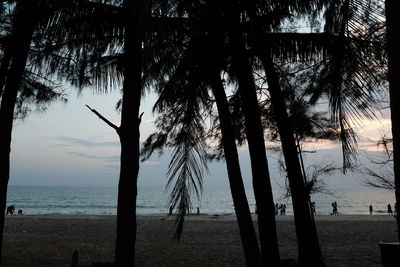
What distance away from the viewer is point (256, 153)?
241 inches

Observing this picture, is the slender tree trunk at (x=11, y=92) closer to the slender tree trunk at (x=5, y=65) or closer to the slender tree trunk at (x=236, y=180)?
the slender tree trunk at (x=5, y=65)

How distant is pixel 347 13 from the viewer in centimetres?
383

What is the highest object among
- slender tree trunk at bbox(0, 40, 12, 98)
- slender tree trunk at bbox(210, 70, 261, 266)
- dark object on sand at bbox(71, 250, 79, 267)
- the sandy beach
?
slender tree trunk at bbox(0, 40, 12, 98)

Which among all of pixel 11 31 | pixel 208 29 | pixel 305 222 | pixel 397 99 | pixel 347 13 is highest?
pixel 11 31

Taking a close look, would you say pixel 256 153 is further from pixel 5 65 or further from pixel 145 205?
pixel 145 205

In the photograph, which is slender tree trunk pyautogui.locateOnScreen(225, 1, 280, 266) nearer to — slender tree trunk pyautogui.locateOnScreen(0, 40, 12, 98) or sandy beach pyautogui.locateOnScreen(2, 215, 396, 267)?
sandy beach pyautogui.locateOnScreen(2, 215, 396, 267)

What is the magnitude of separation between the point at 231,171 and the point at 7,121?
4034 millimetres

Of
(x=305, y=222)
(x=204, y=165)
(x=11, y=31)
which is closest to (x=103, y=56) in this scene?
(x=204, y=165)

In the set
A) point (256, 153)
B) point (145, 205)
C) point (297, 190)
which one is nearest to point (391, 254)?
point (297, 190)

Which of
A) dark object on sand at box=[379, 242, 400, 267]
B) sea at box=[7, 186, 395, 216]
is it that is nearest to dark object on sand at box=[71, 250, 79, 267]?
dark object on sand at box=[379, 242, 400, 267]

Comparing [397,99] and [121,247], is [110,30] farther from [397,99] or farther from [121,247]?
[397,99]

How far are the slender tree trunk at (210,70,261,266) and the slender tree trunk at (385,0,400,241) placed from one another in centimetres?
458

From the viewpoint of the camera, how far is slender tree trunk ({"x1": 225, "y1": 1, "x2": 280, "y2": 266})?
19.5ft

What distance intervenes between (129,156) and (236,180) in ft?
10.9
